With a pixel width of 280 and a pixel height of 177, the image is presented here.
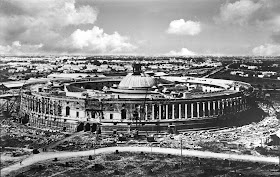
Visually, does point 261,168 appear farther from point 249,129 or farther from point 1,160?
point 1,160

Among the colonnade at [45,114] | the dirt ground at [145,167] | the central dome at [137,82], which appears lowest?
the dirt ground at [145,167]

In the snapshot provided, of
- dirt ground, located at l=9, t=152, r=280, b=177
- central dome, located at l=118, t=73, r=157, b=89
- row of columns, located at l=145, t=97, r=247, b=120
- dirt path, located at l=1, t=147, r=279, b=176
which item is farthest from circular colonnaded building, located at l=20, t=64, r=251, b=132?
dirt ground, located at l=9, t=152, r=280, b=177

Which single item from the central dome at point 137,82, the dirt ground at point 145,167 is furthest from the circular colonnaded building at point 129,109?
the dirt ground at point 145,167

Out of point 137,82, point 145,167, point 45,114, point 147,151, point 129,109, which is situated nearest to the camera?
point 145,167

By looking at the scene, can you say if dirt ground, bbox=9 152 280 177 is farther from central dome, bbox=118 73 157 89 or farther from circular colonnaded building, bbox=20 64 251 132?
central dome, bbox=118 73 157 89

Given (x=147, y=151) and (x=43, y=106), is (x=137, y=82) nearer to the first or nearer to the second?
(x=43, y=106)

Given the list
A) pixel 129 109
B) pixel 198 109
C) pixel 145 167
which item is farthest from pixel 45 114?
pixel 145 167

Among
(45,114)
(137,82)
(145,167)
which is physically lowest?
(145,167)

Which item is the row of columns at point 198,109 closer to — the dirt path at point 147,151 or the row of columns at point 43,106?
the dirt path at point 147,151

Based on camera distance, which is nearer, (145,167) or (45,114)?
(145,167)
